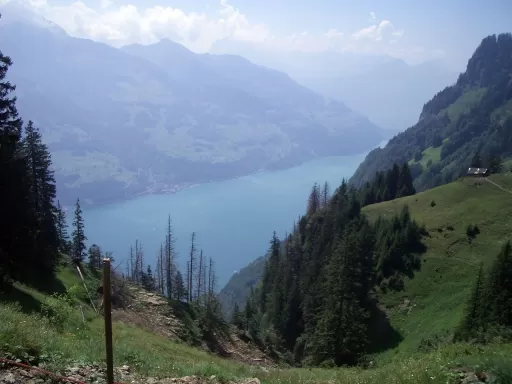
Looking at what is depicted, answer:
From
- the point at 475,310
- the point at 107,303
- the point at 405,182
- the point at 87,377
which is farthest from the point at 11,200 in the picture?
the point at 405,182

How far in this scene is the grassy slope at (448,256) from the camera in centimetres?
4775

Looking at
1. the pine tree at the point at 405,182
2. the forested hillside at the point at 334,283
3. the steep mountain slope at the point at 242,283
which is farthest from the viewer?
the steep mountain slope at the point at 242,283

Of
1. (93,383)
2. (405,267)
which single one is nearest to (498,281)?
(405,267)

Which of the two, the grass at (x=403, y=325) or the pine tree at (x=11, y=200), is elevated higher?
the pine tree at (x=11, y=200)

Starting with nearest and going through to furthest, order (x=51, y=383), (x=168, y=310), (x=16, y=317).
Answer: (x=51, y=383), (x=16, y=317), (x=168, y=310)

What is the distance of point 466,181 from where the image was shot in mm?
88500

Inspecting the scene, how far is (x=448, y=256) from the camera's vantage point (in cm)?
6128

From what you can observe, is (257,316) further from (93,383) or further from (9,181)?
(93,383)

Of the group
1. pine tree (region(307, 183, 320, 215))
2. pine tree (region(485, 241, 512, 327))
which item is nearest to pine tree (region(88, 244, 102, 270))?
pine tree (region(485, 241, 512, 327))

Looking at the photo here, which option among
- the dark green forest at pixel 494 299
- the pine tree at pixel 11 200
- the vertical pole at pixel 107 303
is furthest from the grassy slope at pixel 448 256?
the vertical pole at pixel 107 303

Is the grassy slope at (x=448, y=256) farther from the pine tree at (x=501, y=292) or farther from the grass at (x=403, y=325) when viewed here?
the pine tree at (x=501, y=292)

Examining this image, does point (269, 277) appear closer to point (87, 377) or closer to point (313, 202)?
point (313, 202)

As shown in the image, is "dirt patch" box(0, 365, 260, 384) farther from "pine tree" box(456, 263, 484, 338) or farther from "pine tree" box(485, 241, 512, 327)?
"pine tree" box(456, 263, 484, 338)

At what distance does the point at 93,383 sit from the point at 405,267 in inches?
2396
